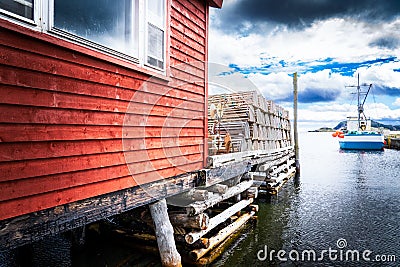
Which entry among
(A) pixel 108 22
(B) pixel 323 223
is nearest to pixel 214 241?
(A) pixel 108 22

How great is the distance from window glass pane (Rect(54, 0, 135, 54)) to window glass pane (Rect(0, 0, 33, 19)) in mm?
297

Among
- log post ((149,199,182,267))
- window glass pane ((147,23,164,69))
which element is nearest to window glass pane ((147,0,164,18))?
window glass pane ((147,23,164,69))

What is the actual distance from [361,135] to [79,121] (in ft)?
174

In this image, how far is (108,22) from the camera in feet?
13.6

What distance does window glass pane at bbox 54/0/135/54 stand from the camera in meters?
3.50

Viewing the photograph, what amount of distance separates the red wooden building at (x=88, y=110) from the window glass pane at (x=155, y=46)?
0.7 inches

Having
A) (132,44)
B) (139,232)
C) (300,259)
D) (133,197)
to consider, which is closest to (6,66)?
(132,44)

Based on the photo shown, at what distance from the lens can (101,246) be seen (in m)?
6.63

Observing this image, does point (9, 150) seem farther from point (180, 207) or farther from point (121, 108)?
point (180, 207)

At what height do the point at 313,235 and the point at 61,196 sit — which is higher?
the point at 61,196

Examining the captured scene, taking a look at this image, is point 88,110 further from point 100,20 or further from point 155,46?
point 155,46

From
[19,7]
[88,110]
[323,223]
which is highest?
[19,7]

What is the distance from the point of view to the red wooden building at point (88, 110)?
9.76ft

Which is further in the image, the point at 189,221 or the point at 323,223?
the point at 323,223
